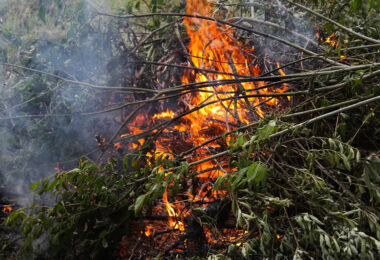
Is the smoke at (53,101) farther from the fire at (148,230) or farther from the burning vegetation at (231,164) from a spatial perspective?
the fire at (148,230)

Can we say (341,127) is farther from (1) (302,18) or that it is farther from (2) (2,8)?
(2) (2,8)

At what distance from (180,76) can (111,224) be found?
1.89m

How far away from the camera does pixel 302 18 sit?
9.83 feet

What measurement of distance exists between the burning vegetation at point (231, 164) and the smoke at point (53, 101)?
0.15 m

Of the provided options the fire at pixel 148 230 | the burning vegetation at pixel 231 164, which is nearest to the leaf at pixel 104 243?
the burning vegetation at pixel 231 164

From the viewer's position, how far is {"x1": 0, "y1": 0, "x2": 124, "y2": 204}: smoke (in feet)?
10.1

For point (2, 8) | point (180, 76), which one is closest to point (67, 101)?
point (180, 76)

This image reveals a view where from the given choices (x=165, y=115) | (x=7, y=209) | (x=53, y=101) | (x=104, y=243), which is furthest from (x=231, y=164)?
(x=7, y=209)

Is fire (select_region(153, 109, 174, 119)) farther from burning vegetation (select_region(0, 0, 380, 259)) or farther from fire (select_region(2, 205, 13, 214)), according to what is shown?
fire (select_region(2, 205, 13, 214))

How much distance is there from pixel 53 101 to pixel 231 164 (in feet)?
7.44

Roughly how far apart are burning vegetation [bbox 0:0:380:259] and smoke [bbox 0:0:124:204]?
15 centimetres

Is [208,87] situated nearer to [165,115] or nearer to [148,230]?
[165,115]

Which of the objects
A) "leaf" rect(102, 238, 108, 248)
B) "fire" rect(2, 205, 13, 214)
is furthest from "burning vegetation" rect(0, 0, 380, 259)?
"fire" rect(2, 205, 13, 214)

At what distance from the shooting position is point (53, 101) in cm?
312
